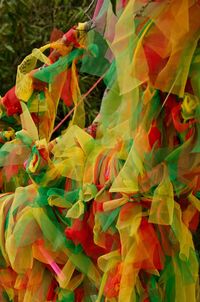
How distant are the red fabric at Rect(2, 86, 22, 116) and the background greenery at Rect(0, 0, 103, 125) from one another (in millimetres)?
1095

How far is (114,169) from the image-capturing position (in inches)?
43.4

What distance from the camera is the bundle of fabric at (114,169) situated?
3.22 feet

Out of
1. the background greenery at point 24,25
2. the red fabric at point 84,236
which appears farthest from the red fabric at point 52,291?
the background greenery at point 24,25

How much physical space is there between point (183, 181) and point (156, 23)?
23 centimetres

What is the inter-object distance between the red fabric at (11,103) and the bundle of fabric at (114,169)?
7cm

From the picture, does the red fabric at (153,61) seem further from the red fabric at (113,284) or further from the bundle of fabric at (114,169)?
the red fabric at (113,284)

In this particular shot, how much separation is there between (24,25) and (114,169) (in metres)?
1.62

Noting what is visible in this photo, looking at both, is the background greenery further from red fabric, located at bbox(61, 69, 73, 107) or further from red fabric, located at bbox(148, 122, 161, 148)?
red fabric, located at bbox(148, 122, 161, 148)

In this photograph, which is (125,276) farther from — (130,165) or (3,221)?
(3,221)

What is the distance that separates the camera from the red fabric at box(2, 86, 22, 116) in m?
1.45

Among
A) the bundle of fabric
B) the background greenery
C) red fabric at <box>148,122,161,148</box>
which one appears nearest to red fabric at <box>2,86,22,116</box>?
the bundle of fabric

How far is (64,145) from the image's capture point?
1.27 meters

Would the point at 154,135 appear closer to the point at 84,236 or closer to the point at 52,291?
the point at 84,236

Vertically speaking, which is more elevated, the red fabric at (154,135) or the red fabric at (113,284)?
the red fabric at (154,135)
